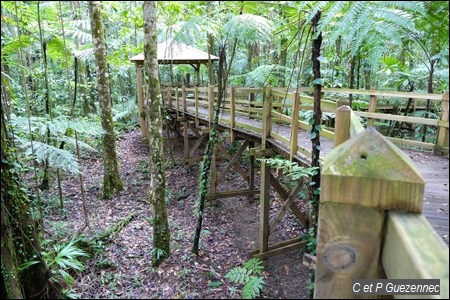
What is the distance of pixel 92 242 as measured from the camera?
249 inches

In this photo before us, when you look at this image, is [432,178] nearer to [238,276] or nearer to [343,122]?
[343,122]

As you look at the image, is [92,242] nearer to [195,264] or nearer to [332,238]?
[195,264]

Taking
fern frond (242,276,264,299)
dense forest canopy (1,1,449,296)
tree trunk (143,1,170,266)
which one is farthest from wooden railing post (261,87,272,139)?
fern frond (242,276,264,299)

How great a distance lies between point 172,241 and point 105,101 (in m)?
4.51

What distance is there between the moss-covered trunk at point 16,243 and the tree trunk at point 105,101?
516 cm

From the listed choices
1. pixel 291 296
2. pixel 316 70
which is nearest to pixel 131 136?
pixel 291 296

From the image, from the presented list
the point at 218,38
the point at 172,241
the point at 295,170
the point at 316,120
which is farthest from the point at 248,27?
the point at 172,241

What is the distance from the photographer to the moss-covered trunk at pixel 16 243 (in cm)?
311

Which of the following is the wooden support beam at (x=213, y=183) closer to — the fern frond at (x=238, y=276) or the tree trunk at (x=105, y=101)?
the tree trunk at (x=105, y=101)

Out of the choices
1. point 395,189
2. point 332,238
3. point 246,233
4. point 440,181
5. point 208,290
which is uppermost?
point 395,189

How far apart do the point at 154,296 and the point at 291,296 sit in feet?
8.01

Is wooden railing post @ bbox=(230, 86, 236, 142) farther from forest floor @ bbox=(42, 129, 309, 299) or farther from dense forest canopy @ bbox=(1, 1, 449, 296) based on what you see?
forest floor @ bbox=(42, 129, 309, 299)

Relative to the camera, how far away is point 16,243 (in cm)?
356

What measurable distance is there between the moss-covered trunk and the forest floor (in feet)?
3.43
